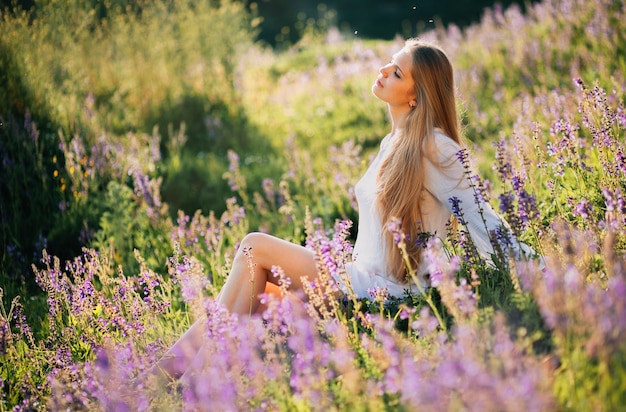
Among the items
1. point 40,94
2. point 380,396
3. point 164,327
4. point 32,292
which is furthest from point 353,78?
point 380,396

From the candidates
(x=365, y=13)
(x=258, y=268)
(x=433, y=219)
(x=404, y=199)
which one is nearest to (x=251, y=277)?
(x=258, y=268)

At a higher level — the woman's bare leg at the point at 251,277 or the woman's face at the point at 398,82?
the woman's face at the point at 398,82

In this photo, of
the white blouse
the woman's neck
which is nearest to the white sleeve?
the white blouse

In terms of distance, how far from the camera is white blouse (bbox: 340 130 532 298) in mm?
3152

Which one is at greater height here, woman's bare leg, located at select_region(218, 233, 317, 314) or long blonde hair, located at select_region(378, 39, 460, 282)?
long blonde hair, located at select_region(378, 39, 460, 282)

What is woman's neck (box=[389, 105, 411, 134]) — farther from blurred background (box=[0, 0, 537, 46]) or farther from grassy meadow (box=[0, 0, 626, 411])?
blurred background (box=[0, 0, 537, 46])

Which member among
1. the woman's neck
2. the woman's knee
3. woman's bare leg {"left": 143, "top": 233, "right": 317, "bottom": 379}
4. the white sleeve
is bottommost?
woman's bare leg {"left": 143, "top": 233, "right": 317, "bottom": 379}

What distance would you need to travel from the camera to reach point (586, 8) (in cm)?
728

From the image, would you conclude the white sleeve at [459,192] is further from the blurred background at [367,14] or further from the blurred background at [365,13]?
the blurred background at [365,13]

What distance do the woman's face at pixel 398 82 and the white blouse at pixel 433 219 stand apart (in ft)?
0.91

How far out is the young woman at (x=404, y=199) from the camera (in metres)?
3.20

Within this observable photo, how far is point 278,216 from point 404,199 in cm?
219

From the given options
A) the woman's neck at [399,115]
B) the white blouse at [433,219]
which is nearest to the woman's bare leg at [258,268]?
the white blouse at [433,219]

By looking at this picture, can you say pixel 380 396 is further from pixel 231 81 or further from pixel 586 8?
pixel 231 81
